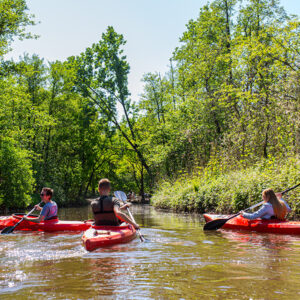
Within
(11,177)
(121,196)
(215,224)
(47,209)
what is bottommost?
(215,224)

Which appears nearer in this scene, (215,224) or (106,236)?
(106,236)

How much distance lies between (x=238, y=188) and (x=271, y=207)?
127 inches

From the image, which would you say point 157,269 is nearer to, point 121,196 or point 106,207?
point 106,207

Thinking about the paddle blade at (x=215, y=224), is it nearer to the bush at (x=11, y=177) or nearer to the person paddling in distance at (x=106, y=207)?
the person paddling in distance at (x=106, y=207)

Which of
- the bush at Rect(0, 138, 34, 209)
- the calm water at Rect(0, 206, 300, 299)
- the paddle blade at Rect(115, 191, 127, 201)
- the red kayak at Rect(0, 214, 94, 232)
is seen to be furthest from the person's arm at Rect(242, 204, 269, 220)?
the bush at Rect(0, 138, 34, 209)

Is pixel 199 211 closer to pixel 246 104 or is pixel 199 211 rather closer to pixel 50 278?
pixel 246 104

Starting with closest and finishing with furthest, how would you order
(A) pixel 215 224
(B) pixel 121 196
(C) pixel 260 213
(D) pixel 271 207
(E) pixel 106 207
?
(E) pixel 106 207 < (D) pixel 271 207 < (C) pixel 260 213 < (B) pixel 121 196 < (A) pixel 215 224

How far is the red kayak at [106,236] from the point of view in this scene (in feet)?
19.9

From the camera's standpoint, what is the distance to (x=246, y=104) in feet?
53.2

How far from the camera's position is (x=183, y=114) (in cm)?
2475

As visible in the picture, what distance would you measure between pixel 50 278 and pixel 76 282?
0.44 m

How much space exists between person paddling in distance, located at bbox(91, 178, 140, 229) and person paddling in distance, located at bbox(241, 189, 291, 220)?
341 centimetres

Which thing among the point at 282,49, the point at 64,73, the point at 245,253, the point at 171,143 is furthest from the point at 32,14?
the point at 245,253

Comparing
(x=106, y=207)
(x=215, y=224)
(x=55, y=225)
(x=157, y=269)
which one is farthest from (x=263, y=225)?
(x=55, y=225)
